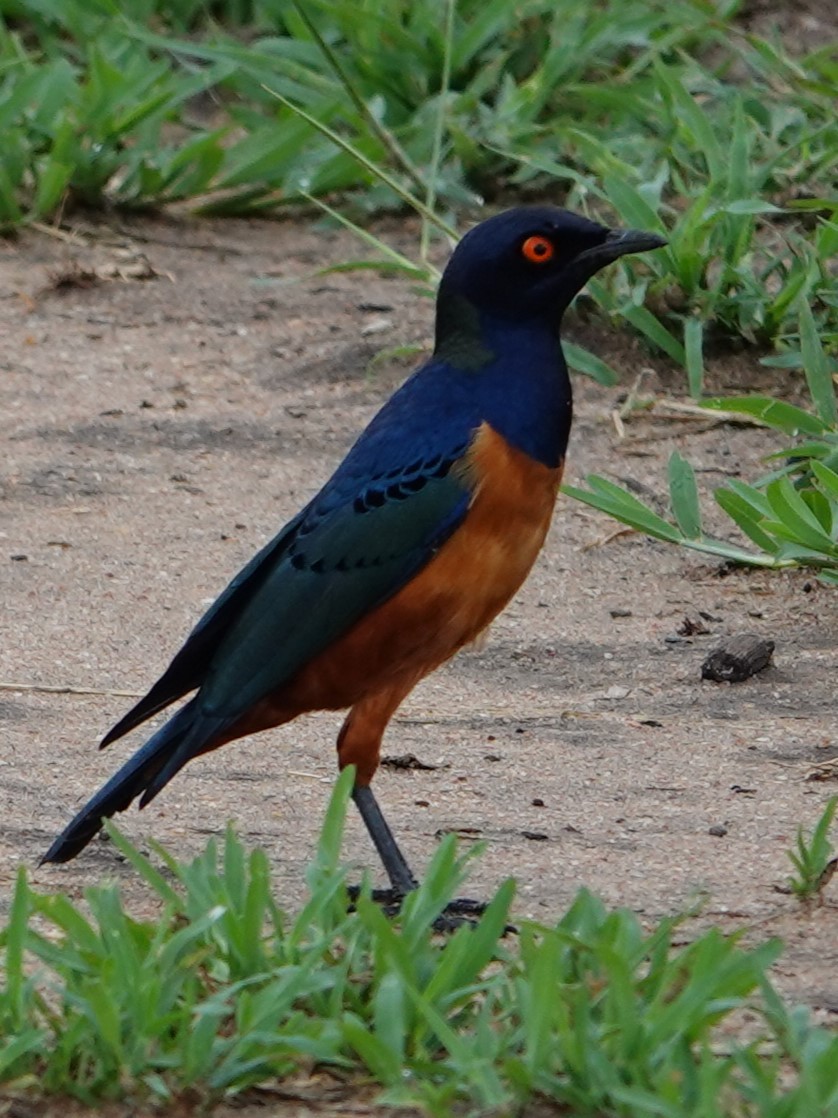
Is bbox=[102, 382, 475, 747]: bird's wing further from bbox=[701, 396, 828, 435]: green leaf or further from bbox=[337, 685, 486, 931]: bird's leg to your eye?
bbox=[701, 396, 828, 435]: green leaf

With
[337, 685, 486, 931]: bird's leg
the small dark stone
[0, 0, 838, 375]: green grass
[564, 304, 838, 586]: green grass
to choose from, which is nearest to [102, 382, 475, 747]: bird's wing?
[337, 685, 486, 931]: bird's leg

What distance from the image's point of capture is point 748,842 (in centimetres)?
415

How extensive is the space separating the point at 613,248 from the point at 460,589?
806mm

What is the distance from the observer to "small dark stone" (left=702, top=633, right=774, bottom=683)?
511 centimetres

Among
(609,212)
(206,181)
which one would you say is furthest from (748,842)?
(206,181)

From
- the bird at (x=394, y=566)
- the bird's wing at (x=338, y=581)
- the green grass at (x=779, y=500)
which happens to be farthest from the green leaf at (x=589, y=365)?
the bird's wing at (x=338, y=581)

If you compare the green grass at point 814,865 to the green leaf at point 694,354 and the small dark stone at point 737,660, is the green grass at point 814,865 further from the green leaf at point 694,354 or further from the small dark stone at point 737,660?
the green leaf at point 694,354

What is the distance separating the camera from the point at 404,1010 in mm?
3100

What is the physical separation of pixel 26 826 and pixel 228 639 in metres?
0.54

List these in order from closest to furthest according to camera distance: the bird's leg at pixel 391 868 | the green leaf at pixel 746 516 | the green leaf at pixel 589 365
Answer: the bird's leg at pixel 391 868 < the green leaf at pixel 746 516 < the green leaf at pixel 589 365

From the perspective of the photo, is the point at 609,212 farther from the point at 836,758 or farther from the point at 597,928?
the point at 597,928

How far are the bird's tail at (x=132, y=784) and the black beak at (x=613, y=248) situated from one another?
1.16 m

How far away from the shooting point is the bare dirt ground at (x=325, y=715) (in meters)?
4.18

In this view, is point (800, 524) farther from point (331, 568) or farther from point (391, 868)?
point (391, 868)
